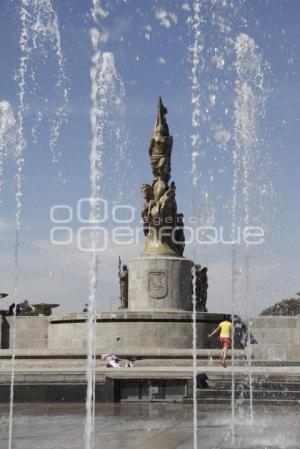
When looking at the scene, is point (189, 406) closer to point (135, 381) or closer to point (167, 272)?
point (135, 381)

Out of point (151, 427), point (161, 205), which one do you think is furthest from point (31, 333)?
point (151, 427)

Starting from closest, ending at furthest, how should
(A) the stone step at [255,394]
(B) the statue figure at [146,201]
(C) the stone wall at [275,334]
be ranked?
(A) the stone step at [255,394] → (B) the statue figure at [146,201] → (C) the stone wall at [275,334]

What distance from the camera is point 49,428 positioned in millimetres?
9977

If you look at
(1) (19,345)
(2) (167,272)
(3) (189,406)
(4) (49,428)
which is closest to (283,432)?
(4) (49,428)

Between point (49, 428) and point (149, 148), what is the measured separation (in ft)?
58.9

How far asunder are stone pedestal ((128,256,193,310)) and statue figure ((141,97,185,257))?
639 mm

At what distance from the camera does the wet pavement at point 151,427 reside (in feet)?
27.0

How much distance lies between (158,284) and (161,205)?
2.88m

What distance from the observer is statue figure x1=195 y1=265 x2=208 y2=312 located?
2656 centimetres

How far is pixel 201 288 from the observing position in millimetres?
26656

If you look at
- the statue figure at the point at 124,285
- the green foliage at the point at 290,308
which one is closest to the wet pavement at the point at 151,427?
the statue figure at the point at 124,285

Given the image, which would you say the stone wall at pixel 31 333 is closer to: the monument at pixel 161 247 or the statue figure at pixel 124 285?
the statue figure at pixel 124 285

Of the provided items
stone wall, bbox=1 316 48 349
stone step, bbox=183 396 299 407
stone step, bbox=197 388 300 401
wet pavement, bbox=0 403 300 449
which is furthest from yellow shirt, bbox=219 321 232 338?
stone wall, bbox=1 316 48 349

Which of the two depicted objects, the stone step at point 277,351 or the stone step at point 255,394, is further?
the stone step at point 277,351
